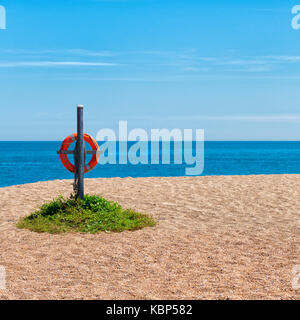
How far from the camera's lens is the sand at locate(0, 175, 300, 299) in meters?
Result: 5.19

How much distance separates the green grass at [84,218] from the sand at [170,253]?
0.26 metres

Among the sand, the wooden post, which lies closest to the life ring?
the wooden post

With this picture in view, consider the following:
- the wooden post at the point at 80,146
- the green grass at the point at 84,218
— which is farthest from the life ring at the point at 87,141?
the green grass at the point at 84,218

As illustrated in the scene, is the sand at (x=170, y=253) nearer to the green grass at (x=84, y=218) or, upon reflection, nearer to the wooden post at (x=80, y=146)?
the green grass at (x=84, y=218)

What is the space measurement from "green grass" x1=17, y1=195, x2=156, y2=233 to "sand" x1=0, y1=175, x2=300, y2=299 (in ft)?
0.85

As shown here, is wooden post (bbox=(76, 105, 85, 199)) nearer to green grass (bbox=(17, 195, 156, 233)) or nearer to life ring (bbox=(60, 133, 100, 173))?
life ring (bbox=(60, 133, 100, 173))

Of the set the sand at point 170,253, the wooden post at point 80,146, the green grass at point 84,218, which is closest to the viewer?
the sand at point 170,253

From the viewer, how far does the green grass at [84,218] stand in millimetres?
7988

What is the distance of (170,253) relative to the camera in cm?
669
